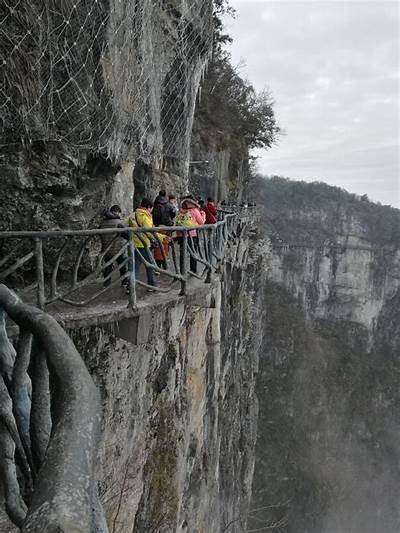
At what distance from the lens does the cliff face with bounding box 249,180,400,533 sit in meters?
36.0

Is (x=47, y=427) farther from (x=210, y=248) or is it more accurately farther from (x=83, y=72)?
(x=83, y=72)

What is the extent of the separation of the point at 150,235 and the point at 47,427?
12.8ft

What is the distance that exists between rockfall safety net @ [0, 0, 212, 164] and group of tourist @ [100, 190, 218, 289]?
100 centimetres

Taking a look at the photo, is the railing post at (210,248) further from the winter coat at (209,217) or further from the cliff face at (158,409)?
the winter coat at (209,217)

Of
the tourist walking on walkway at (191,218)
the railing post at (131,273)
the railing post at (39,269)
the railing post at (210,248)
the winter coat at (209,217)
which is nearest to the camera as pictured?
the railing post at (39,269)

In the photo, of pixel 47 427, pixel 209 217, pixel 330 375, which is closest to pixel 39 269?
pixel 47 427

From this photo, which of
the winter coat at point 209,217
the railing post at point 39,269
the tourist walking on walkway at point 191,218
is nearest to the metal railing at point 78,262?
the railing post at point 39,269

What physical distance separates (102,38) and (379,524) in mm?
46549

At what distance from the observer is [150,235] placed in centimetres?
531

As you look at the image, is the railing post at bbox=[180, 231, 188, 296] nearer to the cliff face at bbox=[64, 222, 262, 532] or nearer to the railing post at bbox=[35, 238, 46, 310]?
the cliff face at bbox=[64, 222, 262, 532]

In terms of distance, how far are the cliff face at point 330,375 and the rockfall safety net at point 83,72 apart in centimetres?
1597

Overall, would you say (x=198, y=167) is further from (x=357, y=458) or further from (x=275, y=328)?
(x=357, y=458)

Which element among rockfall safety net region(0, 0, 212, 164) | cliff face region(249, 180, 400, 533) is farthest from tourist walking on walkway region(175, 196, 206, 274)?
cliff face region(249, 180, 400, 533)

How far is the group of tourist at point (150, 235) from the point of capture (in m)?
4.56
